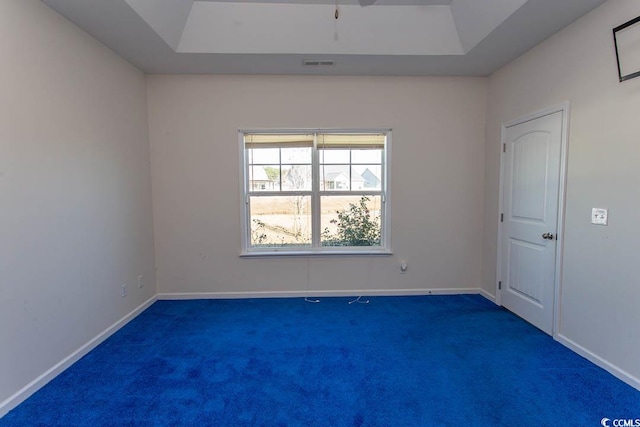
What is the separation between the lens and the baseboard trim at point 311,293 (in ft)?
12.1

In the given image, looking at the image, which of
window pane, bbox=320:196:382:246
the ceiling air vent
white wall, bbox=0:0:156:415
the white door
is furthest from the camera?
window pane, bbox=320:196:382:246

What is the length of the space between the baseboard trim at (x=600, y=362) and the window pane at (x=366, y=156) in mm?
2532

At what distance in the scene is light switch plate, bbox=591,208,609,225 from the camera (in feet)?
7.24

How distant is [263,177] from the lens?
3.74 metres

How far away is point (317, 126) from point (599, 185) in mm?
2684

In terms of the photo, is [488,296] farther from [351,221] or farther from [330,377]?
[330,377]

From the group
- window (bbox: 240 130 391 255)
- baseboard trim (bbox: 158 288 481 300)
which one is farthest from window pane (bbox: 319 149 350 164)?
baseboard trim (bbox: 158 288 481 300)

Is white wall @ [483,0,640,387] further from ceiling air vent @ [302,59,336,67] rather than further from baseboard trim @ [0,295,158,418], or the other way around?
baseboard trim @ [0,295,158,418]

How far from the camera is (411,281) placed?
12.4 feet

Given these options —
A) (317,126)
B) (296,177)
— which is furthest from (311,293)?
(317,126)

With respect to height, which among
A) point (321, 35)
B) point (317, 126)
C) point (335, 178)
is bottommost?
point (335, 178)

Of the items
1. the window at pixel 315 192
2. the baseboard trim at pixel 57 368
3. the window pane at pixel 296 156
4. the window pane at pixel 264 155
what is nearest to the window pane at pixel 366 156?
the window at pixel 315 192

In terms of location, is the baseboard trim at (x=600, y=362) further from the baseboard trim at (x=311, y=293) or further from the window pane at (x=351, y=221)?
the window pane at (x=351, y=221)

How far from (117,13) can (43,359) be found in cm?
263
